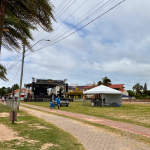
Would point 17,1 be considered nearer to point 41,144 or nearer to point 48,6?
point 48,6

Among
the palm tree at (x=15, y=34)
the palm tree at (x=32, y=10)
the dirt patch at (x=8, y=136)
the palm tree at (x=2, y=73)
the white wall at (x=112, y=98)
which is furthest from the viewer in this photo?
the white wall at (x=112, y=98)

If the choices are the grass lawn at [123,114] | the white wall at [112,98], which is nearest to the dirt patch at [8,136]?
the grass lawn at [123,114]

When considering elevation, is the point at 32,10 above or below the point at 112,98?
above

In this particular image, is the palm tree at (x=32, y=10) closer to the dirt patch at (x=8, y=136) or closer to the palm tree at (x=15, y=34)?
the palm tree at (x=15, y=34)

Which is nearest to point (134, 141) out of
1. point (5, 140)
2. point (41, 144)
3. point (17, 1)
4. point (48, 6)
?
point (41, 144)

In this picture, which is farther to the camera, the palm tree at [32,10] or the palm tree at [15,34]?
the palm tree at [15,34]

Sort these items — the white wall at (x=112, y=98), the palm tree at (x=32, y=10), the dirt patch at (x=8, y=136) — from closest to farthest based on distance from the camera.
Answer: the palm tree at (x=32, y=10) → the dirt patch at (x=8, y=136) → the white wall at (x=112, y=98)

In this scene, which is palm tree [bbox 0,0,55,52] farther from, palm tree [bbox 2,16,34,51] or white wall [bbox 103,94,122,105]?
white wall [bbox 103,94,122,105]

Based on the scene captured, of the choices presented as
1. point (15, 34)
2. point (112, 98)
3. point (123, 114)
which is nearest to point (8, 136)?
point (15, 34)

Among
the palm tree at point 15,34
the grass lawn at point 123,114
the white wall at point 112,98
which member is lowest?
the grass lawn at point 123,114

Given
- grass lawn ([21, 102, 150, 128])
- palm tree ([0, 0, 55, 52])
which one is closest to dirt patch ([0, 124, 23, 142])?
palm tree ([0, 0, 55, 52])

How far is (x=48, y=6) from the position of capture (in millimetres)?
5840

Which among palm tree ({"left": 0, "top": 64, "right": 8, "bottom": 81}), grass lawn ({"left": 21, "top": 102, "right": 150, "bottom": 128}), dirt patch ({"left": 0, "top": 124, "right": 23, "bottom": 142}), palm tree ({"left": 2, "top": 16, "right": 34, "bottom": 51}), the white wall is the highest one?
palm tree ({"left": 2, "top": 16, "right": 34, "bottom": 51})

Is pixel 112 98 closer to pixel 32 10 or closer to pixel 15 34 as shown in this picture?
pixel 15 34
